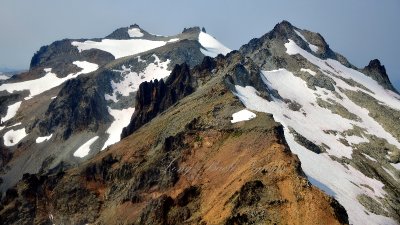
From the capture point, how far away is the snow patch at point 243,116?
73200 millimetres

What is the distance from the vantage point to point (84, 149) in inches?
5699

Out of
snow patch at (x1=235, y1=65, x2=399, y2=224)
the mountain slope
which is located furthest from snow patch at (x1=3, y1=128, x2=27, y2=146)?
snow patch at (x1=235, y1=65, x2=399, y2=224)

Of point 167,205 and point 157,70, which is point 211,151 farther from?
point 157,70

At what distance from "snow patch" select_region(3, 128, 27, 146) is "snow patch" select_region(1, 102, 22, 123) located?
15.0 meters

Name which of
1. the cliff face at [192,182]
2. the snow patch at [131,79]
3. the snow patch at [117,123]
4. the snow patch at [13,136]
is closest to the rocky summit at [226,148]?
the cliff face at [192,182]

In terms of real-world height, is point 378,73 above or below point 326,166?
below

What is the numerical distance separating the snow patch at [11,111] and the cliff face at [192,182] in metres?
97.5

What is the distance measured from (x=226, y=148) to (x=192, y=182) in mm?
6224

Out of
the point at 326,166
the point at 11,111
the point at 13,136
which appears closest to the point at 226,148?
the point at 326,166

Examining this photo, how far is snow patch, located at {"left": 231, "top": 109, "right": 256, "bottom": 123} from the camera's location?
73200mm

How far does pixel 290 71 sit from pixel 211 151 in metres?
80.4

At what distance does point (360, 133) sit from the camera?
113 metres

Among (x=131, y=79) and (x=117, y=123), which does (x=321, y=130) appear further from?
(x=131, y=79)

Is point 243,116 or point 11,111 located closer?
point 243,116
